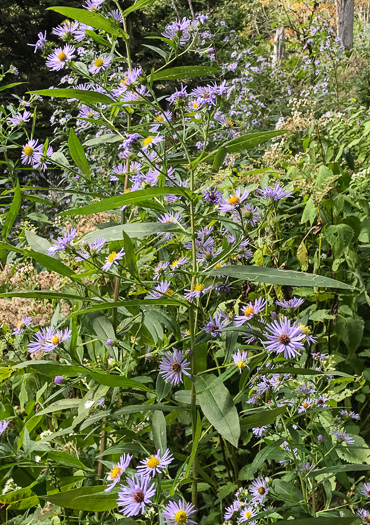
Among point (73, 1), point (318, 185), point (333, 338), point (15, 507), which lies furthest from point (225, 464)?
point (73, 1)

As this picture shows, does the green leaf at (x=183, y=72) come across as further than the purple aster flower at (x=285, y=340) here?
Yes

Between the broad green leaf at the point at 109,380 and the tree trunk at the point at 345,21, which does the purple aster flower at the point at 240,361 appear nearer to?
the broad green leaf at the point at 109,380

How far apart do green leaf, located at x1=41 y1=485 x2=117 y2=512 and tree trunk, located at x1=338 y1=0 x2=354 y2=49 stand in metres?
6.54

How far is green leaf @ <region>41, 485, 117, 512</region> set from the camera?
68 cm

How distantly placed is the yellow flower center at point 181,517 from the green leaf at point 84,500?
10cm

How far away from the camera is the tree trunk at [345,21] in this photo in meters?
6.06

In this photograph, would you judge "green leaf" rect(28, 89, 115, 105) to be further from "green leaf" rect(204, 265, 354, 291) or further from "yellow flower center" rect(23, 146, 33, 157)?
"green leaf" rect(204, 265, 354, 291)

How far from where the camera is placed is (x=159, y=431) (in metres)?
0.76

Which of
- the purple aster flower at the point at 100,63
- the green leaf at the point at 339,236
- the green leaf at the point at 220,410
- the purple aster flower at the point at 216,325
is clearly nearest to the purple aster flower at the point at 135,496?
the green leaf at the point at 220,410

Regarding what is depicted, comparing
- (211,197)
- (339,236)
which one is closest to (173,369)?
(211,197)

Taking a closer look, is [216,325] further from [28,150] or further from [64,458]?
[28,150]

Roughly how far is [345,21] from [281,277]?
21.5 feet

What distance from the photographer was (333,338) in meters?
1.47

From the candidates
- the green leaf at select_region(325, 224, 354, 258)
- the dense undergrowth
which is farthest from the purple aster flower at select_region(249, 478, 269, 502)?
the green leaf at select_region(325, 224, 354, 258)
